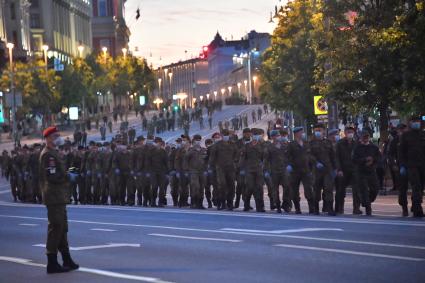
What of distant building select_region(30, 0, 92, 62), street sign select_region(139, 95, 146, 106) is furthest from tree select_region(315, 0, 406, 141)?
street sign select_region(139, 95, 146, 106)

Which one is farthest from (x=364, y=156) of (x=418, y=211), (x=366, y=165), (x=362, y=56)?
(x=362, y=56)

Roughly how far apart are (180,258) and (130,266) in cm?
90

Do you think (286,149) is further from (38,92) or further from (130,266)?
(38,92)

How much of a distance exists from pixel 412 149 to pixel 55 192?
8.76 meters

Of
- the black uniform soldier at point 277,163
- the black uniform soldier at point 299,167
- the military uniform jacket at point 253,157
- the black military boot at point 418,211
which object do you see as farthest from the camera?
the military uniform jacket at point 253,157

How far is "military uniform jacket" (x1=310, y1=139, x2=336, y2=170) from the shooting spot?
78.1ft

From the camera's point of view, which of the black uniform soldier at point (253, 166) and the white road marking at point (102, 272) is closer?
the white road marking at point (102, 272)

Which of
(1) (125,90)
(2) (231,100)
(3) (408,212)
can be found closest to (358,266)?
(3) (408,212)

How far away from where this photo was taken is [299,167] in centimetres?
2439

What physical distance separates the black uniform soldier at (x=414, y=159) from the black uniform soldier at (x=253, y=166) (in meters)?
5.47

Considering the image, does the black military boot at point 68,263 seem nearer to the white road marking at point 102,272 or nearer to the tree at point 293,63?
the white road marking at point 102,272

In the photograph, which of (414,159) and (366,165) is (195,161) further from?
(414,159)

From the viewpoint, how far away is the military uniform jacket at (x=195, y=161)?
30.0 meters

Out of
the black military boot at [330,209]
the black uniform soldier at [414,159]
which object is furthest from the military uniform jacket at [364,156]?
the black uniform soldier at [414,159]
